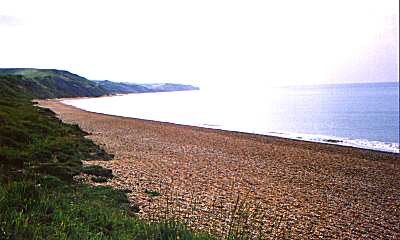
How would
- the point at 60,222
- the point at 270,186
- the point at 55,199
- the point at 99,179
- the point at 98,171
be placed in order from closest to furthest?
the point at 60,222 → the point at 55,199 → the point at 99,179 → the point at 98,171 → the point at 270,186

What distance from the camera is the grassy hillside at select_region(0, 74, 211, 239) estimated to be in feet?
14.0

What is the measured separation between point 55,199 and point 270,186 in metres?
7.93

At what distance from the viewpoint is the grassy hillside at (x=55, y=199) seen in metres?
4.27

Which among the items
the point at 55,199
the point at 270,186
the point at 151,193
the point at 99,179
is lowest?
the point at 270,186

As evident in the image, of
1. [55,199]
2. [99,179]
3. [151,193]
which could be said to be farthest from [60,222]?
[99,179]

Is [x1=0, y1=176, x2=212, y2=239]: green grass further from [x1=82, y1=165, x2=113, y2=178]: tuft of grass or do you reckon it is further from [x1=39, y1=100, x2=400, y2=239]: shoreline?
[x1=82, y1=165, x2=113, y2=178]: tuft of grass

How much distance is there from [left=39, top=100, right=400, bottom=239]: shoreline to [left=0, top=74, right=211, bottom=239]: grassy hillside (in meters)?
0.63

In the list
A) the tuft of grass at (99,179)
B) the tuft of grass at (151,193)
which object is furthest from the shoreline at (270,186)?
the tuft of grass at (99,179)

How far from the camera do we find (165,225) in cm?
430

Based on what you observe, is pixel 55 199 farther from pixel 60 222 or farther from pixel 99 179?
pixel 99 179

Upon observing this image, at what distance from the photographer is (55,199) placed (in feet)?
19.4

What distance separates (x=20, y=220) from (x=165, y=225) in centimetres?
169

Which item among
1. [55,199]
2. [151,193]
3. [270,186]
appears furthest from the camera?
[270,186]

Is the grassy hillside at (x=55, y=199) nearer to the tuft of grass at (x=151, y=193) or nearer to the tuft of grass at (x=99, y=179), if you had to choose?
the tuft of grass at (x=99, y=179)
